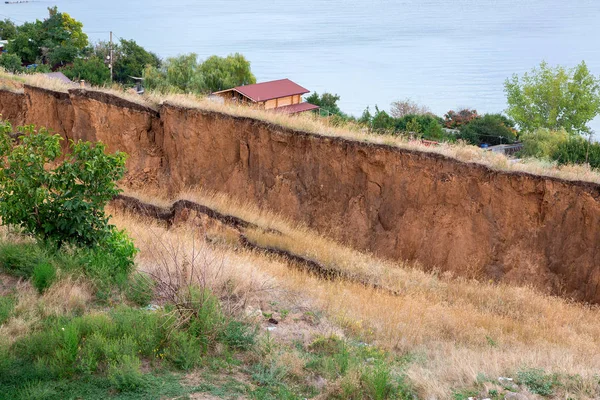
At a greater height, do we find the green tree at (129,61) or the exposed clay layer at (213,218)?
the green tree at (129,61)

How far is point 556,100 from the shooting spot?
2977 inches

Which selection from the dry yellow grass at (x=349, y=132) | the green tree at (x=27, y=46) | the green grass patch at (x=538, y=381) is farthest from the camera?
the green tree at (x=27, y=46)

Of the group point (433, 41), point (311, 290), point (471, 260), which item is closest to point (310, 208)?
point (471, 260)

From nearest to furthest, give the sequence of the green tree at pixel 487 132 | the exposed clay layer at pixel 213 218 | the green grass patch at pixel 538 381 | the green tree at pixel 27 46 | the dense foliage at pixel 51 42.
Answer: the green grass patch at pixel 538 381, the exposed clay layer at pixel 213 218, the green tree at pixel 487 132, the dense foliage at pixel 51 42, the green tree at pixel 27 46

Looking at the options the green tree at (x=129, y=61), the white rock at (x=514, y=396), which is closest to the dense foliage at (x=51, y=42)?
the green tree at (x=129, y=61)

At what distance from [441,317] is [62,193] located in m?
5.94

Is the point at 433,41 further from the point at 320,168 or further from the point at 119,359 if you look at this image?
the point at 119,359

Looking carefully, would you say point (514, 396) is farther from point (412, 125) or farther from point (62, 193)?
point (412, 125)

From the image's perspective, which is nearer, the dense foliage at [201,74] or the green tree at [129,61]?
the dense foliage at [201,74]

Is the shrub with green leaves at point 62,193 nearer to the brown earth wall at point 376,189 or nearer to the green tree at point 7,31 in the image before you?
the brown earth wall at point 376,189

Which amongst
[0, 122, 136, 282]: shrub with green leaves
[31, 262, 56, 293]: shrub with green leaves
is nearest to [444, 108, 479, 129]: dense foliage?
[0, 122, 136, 282]: shrub with green leaves

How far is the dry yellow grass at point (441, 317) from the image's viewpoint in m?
7.71

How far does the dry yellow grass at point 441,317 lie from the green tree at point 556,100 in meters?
65.4

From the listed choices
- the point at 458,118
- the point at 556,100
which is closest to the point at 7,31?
the point at 458,118
